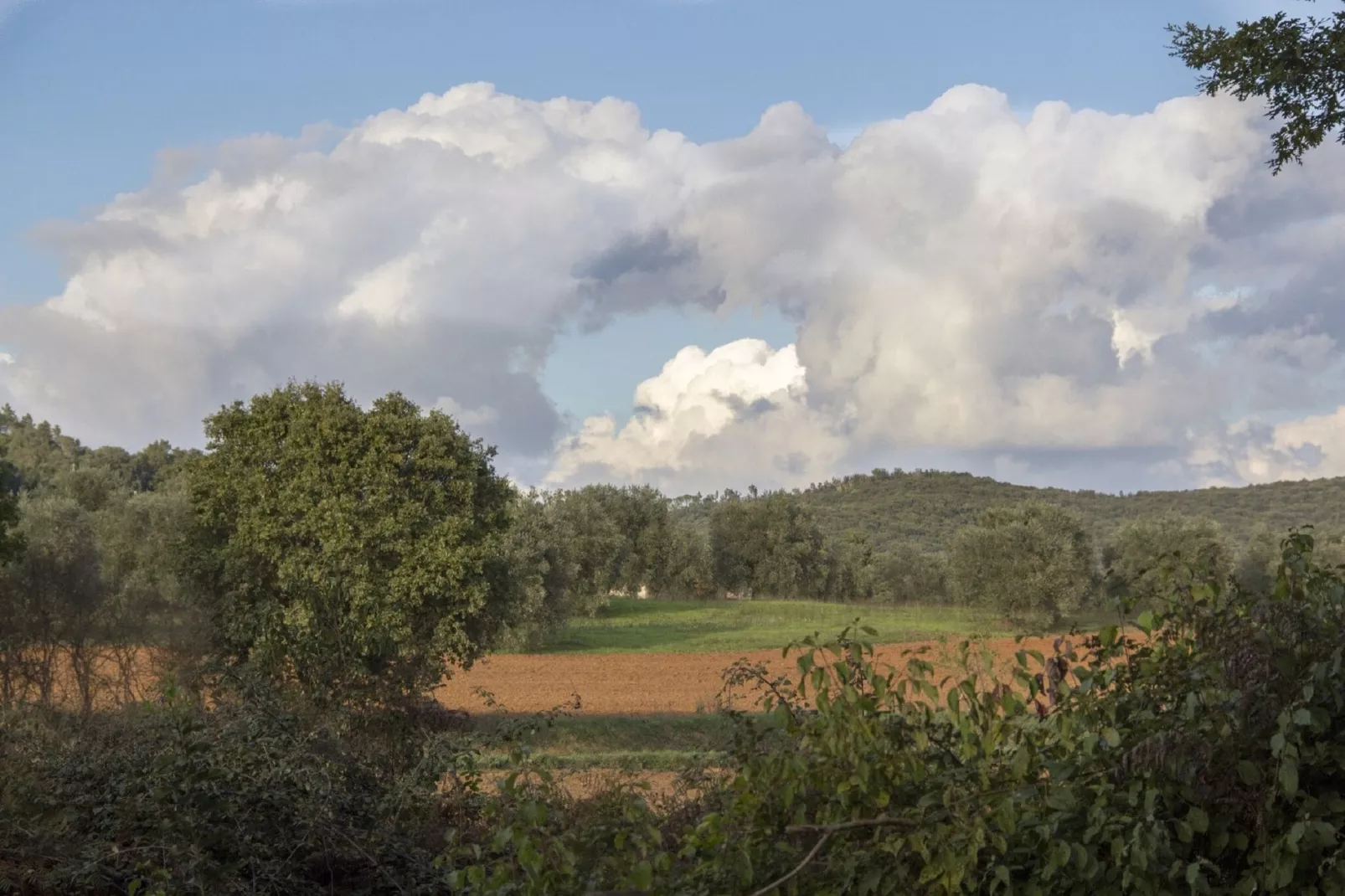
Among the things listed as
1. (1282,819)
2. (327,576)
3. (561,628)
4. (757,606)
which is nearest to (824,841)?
(1282,819)

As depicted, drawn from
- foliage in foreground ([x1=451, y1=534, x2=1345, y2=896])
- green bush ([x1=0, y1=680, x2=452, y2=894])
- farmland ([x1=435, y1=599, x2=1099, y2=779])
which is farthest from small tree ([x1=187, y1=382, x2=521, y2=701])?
foliage in foreground ([x1=451, y1=534, x2=1345, y2=896])

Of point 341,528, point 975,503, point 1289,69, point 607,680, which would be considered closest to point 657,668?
point 607,680

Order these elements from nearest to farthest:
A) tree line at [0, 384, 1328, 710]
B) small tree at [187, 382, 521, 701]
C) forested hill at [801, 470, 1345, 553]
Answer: tree line at [0, 384, 1328, 710] → small tree at [187, 382, 521, 701] → forested hill at [801, 470, 1345, 553]

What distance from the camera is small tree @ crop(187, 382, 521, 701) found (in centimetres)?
1892

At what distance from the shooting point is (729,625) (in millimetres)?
47531

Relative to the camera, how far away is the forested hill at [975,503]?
102 metres

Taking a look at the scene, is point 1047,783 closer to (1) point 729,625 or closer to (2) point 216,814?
(2) point 216,814

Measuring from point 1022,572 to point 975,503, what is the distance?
266ft

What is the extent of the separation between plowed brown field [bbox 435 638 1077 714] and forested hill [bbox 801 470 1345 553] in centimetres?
6213

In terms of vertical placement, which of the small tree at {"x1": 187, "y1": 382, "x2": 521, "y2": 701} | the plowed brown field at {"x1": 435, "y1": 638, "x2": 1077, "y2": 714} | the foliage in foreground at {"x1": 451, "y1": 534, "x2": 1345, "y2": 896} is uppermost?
the small tree at {"x1": 187, "y1": 382, "x2": 521, "y2": 701}

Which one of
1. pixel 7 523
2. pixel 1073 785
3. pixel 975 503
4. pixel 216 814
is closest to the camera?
pixel 1073 785

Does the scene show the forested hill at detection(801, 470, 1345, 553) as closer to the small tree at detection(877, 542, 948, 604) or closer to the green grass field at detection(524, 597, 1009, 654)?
the small tree at detection(877, 542, 948, 604)

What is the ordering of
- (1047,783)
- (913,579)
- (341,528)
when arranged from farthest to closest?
(913,579) < (341,528) < (1047,783)

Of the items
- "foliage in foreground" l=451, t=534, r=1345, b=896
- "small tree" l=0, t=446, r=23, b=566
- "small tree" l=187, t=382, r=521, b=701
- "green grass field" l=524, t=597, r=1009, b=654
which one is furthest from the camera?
"green grass field" l=524, t=597, r=1009, b=654
